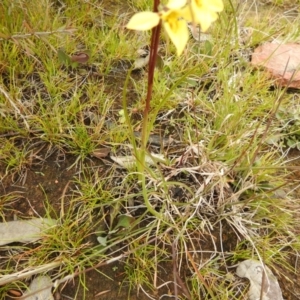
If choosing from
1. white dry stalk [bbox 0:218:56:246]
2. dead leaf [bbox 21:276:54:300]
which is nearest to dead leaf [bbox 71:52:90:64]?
white dry stalk [bbox 0:218:56:246]

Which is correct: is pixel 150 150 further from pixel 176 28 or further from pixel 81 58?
pixel 176 28

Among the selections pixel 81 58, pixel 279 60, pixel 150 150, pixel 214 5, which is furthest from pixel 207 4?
pixel 279 60

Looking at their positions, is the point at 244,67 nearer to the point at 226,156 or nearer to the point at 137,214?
the point at 226,156

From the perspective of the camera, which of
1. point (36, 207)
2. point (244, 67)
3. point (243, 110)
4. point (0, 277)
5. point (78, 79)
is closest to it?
point (0, 277)

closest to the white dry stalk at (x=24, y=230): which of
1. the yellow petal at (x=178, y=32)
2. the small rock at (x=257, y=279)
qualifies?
the small rock at (x=257, y=279)

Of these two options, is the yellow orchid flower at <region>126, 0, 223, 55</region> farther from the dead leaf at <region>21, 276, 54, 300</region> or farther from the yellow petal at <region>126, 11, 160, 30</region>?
the dead leaf at <region>21, 276, 54, 300</region>

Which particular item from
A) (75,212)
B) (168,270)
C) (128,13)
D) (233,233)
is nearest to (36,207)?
(75,212)
